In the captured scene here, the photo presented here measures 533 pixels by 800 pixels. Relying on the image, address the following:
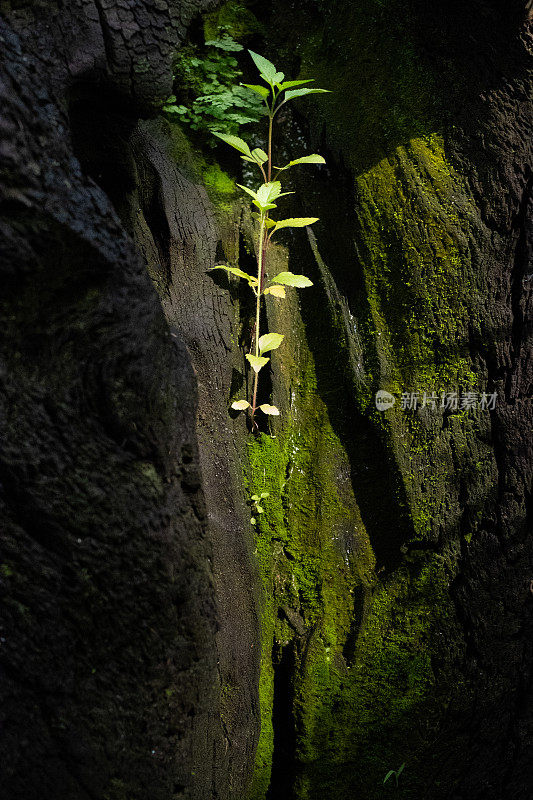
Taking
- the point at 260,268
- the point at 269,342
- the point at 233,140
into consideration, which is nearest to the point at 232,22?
the point at 233,140

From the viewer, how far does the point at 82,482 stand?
1.60 meters

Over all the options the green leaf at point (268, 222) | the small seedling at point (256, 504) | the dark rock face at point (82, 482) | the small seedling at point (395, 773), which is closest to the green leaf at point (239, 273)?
the green leaf at point (268, 222)

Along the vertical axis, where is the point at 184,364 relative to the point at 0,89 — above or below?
below

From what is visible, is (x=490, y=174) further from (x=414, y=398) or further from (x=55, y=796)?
(x=55, y=796)

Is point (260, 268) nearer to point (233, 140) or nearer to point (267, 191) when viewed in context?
point (267, 191)

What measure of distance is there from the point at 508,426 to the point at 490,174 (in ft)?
3.91

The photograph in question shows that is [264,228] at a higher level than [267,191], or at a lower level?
lower

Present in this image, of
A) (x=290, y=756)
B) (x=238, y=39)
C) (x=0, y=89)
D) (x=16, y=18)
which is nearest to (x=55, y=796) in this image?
(x=290, y=756)

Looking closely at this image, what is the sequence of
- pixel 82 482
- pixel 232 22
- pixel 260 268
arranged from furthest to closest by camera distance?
pixel 232 22
pixel 260 268
pixel 82 482

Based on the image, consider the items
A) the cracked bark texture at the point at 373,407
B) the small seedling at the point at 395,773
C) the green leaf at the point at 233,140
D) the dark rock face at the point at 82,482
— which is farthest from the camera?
the small seedling at the point at 395,773

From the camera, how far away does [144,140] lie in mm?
2525

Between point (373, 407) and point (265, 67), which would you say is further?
point (373, 407)

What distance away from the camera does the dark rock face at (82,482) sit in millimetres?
1515

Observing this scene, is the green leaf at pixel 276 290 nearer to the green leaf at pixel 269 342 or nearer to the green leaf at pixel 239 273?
the green leaf at pixel 239 273
